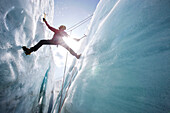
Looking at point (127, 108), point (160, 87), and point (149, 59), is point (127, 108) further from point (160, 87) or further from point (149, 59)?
point (149, 59)

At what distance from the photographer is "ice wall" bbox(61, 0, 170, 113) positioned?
690 mm

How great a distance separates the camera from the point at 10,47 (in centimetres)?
165

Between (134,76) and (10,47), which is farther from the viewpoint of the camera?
(10,47)

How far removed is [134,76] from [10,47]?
236 cm

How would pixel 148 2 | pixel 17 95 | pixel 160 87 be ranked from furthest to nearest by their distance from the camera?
pixel 17 95 < pixel 148 2 < pixel 160 87

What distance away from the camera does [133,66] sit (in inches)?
33.6

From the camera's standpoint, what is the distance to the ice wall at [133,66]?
0.69 meters

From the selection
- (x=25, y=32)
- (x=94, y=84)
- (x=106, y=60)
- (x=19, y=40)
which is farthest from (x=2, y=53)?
(x=106, y=60)

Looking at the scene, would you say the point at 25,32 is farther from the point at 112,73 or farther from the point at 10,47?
the point at 112,73

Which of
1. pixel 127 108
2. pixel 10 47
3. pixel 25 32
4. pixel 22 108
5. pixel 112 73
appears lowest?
pixel 22 108

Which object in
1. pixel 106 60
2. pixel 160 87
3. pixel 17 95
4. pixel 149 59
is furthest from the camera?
pixel 17 95

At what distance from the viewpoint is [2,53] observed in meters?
1.48

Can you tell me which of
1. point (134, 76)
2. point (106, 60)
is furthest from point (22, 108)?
point (134, 76)

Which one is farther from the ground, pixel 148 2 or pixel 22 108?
pixel 148 2
